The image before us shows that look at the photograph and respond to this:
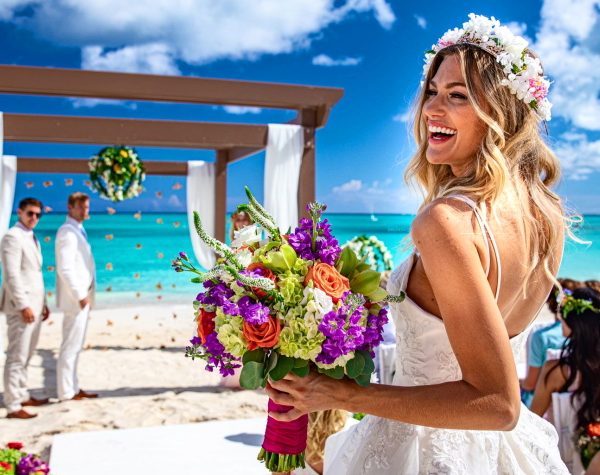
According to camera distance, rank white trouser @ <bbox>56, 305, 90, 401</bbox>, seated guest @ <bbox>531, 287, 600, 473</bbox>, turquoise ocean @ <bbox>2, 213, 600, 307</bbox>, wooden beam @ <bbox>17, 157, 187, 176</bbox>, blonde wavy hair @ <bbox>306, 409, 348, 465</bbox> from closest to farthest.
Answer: blonde wavy hair @ <bbox>306, 409, 348, 465</bbox>, seated guest @ <bbox>531, 287, 600, 473</bbox>, white trouser @ <bbox>56, 305, 90, 401</bbox>, wooden beam @ <bbox>17, 157, 187, 176</bbox>, turquoise ocean @ <bbox>2, 213, 600, 307</bbox>

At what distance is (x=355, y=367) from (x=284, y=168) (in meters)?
6.76

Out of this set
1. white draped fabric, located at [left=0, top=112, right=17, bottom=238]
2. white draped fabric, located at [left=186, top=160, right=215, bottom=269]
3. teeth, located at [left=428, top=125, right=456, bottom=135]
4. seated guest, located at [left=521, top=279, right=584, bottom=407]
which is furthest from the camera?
white draped fabric, located at [left=186, top=160, right=215, bottom=269]

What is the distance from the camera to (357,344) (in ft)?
4.66

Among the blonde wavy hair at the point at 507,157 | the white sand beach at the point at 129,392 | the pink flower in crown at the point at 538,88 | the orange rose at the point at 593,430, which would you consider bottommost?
the white sand beach at the point at 129,392

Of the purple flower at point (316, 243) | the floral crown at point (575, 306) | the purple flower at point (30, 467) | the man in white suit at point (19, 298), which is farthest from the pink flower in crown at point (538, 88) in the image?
the man in white suit at point (19, 298)

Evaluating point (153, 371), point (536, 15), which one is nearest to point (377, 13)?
point (536, 15)

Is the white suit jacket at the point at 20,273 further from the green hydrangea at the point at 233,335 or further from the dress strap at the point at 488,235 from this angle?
the dress strap at the point at 488,235

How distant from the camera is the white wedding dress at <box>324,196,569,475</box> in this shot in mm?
1577

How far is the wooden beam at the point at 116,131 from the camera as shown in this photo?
819cm

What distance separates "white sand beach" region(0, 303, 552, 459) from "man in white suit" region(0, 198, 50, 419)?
0.17 meters

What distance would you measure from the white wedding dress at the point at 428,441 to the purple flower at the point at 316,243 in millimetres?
217

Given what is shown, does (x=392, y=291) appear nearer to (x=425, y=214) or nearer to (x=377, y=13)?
(x=425, y=214)

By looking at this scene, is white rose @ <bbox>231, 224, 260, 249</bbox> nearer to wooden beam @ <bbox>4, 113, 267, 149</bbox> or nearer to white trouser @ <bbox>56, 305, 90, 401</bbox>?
white trouser @ <bbox>56, 305, 90, 401</bbox>

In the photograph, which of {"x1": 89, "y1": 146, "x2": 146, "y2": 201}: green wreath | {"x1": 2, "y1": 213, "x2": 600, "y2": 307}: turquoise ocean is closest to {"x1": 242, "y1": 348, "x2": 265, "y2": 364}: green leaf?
{"x1": 89, "y1": 146, "x2": 146, "y2": 201}: green wreath
